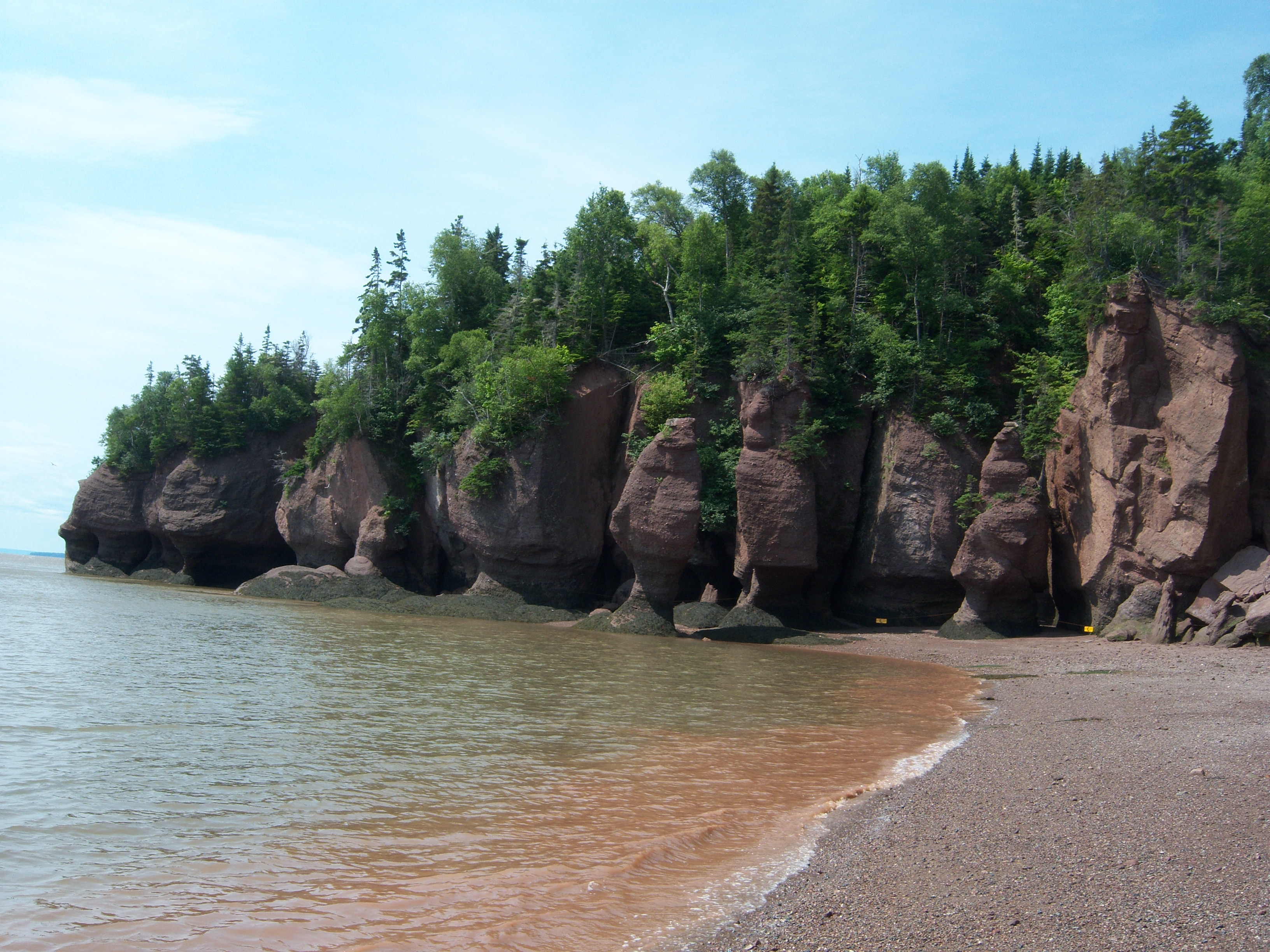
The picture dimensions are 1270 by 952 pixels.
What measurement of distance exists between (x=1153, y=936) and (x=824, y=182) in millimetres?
65882

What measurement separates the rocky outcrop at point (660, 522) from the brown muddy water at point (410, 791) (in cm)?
1093

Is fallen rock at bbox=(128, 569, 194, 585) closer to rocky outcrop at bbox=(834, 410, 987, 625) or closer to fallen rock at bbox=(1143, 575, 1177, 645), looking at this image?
rocky outcrop at bbox=(834, 410, 987, 625)

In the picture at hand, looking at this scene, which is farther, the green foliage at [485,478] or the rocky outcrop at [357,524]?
the rocky outcrop at [357,524]

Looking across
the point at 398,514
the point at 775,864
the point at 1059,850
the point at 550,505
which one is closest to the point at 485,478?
the point at 550,505

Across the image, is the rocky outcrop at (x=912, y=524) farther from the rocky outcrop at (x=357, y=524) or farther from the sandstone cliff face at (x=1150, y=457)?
the rocky outcrop at (x=357, y=524)

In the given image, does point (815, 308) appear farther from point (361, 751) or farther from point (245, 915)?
point (245, 915)

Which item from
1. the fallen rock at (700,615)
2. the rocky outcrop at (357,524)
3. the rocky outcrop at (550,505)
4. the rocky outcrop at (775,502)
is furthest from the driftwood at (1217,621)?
the rocky outcrop at (357,524)

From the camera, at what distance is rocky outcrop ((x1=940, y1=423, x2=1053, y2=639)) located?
29234mm

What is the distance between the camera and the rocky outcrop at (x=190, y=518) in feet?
172

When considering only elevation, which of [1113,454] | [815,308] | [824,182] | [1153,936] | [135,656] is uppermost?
[824,182]

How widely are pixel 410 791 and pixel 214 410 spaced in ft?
175

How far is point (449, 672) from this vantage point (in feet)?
63.8

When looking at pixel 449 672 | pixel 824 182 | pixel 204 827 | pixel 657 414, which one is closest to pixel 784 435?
pixel 657 414

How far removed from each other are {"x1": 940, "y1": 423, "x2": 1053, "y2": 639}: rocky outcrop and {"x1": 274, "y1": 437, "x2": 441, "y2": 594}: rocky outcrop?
93.7 ft
